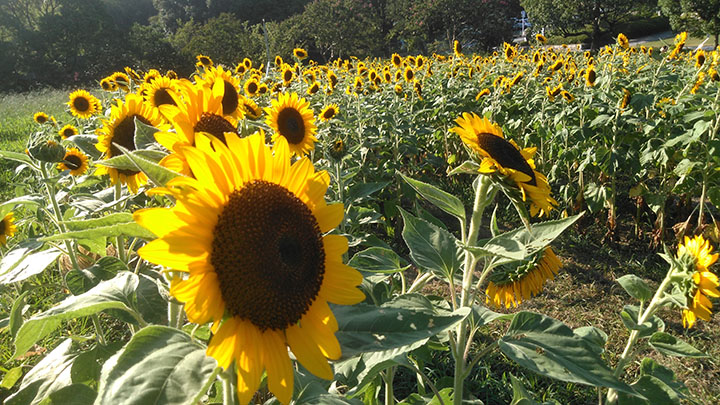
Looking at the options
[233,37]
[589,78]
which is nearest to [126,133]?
[589,78]

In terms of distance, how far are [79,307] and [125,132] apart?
0.91 m

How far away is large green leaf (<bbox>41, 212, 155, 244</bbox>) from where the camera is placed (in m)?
→ 0.66

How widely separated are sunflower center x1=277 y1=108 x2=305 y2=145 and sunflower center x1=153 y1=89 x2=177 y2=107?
0.64 metres

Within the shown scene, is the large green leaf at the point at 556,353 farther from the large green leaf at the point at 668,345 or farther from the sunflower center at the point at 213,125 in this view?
the sunflower center at the point at 213,125

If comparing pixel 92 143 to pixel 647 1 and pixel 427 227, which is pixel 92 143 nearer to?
pixel 427 227

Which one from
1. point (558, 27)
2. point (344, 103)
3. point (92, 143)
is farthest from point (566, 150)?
point (558, 27)

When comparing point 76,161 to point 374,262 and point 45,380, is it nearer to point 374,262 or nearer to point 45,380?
point 45,380

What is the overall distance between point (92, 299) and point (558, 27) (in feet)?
85.9

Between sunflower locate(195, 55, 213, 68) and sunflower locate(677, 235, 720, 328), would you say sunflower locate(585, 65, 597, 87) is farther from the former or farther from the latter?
sunflower locate(195, 55, 213, 68)

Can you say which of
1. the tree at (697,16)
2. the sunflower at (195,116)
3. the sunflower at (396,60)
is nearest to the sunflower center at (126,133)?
the sunflower at (195,116)

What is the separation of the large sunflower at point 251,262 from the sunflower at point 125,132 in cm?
81

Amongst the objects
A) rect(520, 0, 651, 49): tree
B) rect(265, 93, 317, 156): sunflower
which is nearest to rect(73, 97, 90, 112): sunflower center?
rect(265, 93, 317, 156): sunflower

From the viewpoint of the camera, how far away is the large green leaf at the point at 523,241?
959 mm

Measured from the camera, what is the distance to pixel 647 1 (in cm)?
2347
